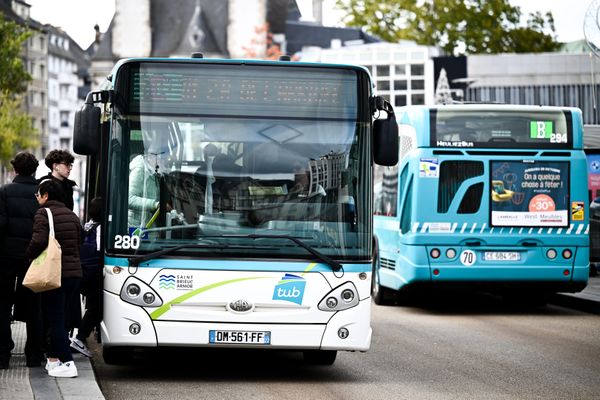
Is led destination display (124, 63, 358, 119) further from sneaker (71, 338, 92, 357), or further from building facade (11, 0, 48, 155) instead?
building facade (11, 0, 48, 155)

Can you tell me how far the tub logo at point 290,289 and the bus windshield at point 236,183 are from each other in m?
0.19

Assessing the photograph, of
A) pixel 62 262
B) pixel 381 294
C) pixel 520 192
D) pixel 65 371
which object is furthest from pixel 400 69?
pixel 65 371

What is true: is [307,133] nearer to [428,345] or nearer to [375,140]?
[375,140]

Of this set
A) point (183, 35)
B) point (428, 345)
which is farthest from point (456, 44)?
point (428, 345)

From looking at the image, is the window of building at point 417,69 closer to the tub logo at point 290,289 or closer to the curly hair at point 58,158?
the curly hair at point 58,158

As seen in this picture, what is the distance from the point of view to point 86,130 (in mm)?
11156

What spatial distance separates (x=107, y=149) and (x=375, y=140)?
2.23 metres

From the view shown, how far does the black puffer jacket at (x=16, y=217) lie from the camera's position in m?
11.3

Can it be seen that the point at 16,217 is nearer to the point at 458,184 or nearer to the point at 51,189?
the point at 51,189

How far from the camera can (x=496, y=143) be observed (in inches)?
740

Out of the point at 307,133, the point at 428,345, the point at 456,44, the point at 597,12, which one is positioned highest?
the point at 456,44

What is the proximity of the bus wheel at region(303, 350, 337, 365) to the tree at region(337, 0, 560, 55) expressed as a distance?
5888 centimetres

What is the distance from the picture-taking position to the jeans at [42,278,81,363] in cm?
1097

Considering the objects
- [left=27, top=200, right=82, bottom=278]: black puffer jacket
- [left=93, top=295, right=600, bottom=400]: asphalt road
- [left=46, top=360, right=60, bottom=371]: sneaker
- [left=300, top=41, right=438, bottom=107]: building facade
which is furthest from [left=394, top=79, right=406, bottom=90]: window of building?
[left=46, top=360, right=60, bottom=371]: sneaker
